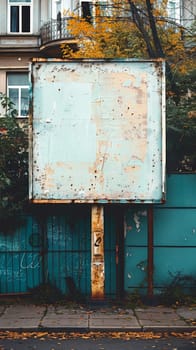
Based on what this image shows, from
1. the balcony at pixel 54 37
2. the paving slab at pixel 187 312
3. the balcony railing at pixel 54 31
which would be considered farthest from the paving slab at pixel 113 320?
the balcony railing at pixel 54 31

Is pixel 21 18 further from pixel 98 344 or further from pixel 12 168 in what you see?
pixel 98 344

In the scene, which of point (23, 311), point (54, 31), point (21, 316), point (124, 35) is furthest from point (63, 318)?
point (54, 31)

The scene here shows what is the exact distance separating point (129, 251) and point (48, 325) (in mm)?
2784

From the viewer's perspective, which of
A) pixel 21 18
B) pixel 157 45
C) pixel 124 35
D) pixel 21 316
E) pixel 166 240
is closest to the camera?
pixel 21 316

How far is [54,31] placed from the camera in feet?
85.9

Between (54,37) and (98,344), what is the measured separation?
63.2 feet

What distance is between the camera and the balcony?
25.1 m

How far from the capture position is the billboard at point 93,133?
11.1 m

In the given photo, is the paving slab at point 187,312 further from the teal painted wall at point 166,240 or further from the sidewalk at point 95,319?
the teal painted wall at point 166,240

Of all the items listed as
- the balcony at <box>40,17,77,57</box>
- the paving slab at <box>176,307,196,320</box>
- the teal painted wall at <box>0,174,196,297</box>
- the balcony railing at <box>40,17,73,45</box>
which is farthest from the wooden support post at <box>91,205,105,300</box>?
the balcony railing at <box>40,17,73,45</box>

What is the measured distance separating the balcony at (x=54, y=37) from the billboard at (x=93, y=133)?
46.1ft

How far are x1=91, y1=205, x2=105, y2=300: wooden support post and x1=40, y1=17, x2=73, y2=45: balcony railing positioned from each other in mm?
14969

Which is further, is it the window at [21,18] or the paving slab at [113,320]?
the window at [21,18]

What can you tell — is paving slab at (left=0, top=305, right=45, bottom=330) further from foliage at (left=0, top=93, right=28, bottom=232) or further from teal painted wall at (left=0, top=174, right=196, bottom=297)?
foliage at (left=0, top=93, right=28, bottom=232)
